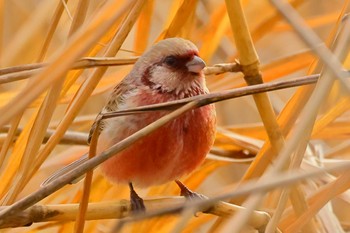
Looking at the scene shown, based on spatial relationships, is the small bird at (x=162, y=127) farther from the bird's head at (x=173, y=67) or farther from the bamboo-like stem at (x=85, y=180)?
the bamboo-like stem at (x=85, y=180)

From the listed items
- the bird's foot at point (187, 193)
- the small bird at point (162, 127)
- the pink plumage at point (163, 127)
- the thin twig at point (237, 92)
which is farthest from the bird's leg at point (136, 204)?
the thin twig at point (237, 92)

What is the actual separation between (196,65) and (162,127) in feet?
0.84

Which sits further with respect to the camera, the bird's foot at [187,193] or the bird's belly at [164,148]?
the bird's foot at [187,193]

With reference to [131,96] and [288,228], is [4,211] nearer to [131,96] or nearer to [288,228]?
[288,228]

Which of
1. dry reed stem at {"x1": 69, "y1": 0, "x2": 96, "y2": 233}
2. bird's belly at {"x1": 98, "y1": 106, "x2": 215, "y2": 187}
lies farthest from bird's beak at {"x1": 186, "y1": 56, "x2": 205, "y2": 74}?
dry reed stem at {"x1": 69, "y1": 0, "x2": 96, "y2": 233}

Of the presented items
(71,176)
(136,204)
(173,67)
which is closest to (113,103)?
(173,67)

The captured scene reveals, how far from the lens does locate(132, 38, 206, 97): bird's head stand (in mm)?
2939

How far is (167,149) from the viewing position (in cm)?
285

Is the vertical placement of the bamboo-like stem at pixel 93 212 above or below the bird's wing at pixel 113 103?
below

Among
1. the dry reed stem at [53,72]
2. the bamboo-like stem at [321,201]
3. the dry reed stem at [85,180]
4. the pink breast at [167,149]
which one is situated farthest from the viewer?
the pink breast at [167,149]

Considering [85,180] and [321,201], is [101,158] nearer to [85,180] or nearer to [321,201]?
[85,180]

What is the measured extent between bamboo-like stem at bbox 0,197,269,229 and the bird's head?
510 millimetres

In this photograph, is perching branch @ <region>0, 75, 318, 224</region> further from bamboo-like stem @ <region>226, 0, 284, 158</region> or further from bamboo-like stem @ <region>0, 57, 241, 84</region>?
bamboo-like stem @ <region>226, 0, 284, 158</region>

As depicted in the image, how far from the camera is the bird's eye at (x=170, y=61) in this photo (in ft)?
9.89
